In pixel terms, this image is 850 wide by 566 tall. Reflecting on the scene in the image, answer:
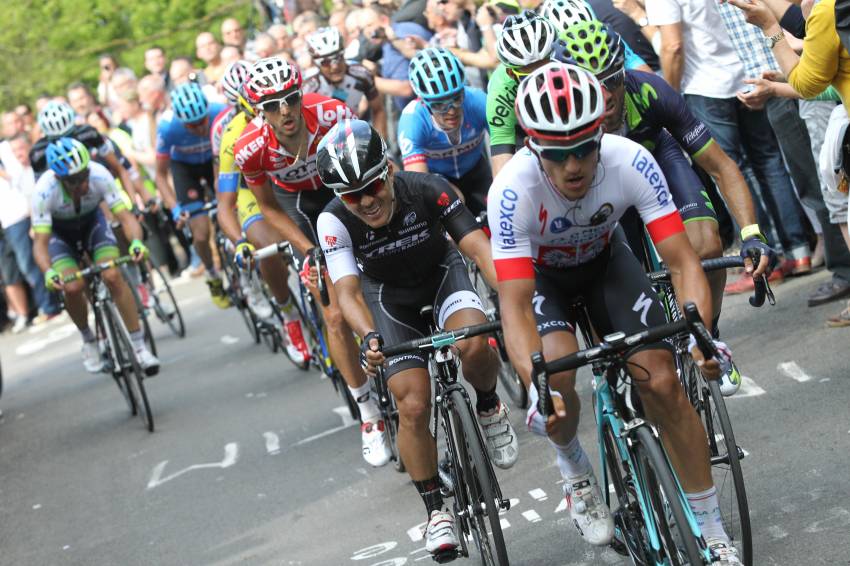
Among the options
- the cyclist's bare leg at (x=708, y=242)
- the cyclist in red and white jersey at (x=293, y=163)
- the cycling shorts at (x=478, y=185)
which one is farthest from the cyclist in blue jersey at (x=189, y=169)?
the cyclist's bare leg at (x=708, y=242)

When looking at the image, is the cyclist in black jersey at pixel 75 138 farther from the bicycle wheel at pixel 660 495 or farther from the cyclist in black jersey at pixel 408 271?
the bicycle wheel at pixel 660 495

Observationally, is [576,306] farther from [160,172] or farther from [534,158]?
[160,172]

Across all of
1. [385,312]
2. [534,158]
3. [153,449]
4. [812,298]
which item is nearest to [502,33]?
[385,312]

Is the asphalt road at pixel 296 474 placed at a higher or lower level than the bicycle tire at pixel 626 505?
lower

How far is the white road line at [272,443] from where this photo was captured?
396 inches

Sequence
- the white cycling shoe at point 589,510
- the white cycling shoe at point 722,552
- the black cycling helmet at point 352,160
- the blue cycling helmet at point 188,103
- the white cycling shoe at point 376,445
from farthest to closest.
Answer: the blue cycling helmet at point 188,103, the white cycling shoe at point 376,445, the black cycling helmet at point 352,160, the white cycling shoe at point 589,510, the white cycling shoe at point 722,552

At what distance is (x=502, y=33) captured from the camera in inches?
307

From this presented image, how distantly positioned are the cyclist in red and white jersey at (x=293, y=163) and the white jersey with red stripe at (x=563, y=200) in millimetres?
2702

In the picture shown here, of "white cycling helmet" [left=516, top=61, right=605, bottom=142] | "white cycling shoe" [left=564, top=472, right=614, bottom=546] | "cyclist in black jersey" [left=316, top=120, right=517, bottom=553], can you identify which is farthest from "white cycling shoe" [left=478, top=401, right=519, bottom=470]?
"white cycling helmet" [left=516, top=61, right=605, bottom=142]

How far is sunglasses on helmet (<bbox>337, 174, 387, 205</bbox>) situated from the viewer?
6.52 metres

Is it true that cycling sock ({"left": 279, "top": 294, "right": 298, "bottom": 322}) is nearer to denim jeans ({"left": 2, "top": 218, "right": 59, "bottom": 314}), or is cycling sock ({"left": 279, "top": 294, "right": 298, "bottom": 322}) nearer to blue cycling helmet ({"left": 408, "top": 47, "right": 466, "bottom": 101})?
blue cycling helmet ({"left": 408, "top": 47, "right": 466, "bottom": 101})

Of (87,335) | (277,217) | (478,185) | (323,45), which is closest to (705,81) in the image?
(478,185)

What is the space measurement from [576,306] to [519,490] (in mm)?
1837

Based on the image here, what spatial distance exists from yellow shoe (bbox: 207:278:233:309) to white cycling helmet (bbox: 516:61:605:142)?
9.69 meters
